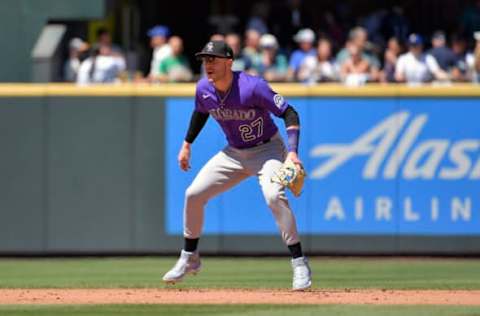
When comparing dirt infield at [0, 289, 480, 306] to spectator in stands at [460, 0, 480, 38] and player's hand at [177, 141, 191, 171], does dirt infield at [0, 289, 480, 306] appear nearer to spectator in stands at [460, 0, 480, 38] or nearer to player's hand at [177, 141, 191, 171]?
player's hand at [177, 141, 191, 171]

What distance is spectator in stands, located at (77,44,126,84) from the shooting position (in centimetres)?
1658

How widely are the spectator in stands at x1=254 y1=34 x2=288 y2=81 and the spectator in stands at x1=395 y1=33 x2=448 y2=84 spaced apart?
4.90 feet

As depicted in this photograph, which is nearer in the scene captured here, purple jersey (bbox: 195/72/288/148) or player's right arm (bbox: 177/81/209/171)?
purple jersey (bbox: 195/72/288/148)

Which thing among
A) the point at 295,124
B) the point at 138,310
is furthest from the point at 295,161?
the point at 138,310

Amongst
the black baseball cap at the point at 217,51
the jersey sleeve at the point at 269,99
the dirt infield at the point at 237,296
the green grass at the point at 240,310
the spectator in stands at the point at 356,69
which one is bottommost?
the dirt infield at the point at 237,296

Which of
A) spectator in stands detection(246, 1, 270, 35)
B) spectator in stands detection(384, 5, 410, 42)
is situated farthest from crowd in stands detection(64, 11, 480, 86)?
spectator in stands detection(246, 1, 270, 35)

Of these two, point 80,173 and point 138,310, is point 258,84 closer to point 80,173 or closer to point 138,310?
point 138,310

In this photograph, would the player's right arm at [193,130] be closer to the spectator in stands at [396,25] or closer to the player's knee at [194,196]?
the player's knee at [194,196]

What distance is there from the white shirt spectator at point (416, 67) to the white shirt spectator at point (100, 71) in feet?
12.0

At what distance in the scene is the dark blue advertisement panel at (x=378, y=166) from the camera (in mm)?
15391

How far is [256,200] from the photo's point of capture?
15.6 metres

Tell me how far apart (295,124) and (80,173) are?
6044mm

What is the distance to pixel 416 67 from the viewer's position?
16.3 meters

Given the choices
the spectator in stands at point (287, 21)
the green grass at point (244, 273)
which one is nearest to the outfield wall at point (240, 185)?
the green grass at point (244, 273)
